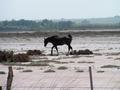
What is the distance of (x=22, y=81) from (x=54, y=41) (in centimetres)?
1738

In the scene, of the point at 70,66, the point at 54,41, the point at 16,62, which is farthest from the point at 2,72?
the point at 54,41

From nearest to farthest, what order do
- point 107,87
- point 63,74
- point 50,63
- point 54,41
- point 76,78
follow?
point 107,87, point 76,78, point 63,74, point 50,63, point 54,41

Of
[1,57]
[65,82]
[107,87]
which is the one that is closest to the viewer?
[107,87]

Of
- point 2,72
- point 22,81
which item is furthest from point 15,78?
point 2,72

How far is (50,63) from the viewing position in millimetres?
28875

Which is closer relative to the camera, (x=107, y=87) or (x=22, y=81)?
(x=107, y=87)

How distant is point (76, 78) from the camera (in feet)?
70.0

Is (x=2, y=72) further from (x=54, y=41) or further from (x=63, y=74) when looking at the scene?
(x=54, y=41)

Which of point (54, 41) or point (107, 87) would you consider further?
point (54, 41)

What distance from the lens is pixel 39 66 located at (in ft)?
89.6

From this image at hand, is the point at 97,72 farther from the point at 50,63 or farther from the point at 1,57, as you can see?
the point at 1,57

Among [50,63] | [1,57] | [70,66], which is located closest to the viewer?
[70,66]

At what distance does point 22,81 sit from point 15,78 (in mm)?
1074

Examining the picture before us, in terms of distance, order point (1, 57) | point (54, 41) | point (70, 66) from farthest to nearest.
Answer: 1. point (54, 41)
2. point (1, 57)
3. point (70, 66)
